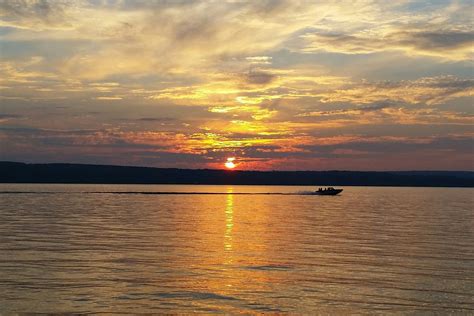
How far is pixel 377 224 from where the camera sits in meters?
78.9

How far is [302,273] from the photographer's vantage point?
37.0 m

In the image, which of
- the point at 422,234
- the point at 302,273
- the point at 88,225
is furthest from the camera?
the point at 88,225

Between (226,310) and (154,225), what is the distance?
46824mm

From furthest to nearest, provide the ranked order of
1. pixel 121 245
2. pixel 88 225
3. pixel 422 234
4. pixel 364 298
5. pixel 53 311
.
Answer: pixel 88 225, pixel 422 234, pixel 121 245, pixel 364 298, pixel 53 311

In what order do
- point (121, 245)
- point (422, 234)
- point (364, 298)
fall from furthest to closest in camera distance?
point (422, 234) → point (121, 245) → point (364, 298)

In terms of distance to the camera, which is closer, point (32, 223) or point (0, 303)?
point (0, 303)

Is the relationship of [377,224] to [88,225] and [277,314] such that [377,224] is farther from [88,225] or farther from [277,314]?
[277,314]

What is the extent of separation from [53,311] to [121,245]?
79.2 feet

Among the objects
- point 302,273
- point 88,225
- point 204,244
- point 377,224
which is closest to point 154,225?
point 88,225

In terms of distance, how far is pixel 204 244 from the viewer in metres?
52.6

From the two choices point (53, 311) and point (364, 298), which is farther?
point (364, 298)

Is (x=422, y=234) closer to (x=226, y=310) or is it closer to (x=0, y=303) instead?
(x=226, y=310)

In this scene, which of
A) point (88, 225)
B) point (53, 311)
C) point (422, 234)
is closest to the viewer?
point (53, 311)

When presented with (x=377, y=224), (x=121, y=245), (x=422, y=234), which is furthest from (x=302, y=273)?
(x=377, y=224)
